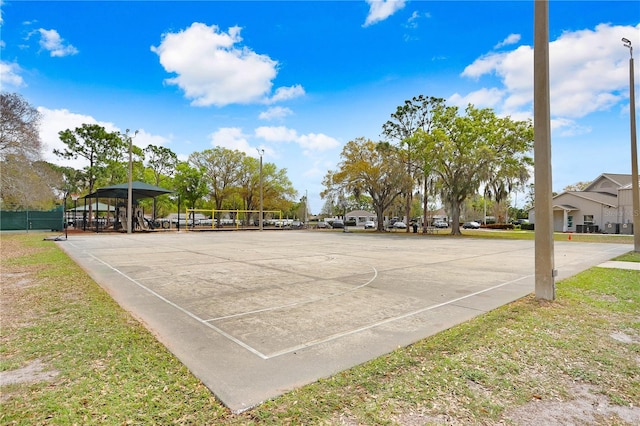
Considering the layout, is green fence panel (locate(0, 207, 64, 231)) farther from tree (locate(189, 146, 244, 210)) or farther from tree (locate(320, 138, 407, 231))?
tree (locate(320, 138, 407, 231))

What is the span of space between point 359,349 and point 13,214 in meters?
37.6

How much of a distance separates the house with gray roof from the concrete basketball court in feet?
111

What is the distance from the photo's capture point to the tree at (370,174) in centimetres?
3312

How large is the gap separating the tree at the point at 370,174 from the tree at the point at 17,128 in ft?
79.0

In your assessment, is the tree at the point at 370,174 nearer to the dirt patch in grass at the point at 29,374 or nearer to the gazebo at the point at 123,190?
the gazebo at the point at 123,190

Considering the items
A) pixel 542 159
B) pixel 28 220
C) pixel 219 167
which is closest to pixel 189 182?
pixel 219 167

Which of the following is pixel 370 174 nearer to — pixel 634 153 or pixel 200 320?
pixel 634 153

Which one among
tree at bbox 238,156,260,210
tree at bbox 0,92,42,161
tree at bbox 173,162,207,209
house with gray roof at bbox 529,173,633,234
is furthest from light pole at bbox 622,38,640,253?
tree at bbox 173,162,207,209

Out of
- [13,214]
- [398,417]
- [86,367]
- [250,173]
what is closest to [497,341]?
[398,417]

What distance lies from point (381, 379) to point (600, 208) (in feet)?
151

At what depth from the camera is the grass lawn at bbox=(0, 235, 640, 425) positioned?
2512mm

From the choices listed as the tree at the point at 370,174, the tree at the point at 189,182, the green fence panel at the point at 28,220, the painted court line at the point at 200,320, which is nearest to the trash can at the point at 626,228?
the tree at the point at 370,174

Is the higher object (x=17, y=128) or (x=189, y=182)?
(x=17, y=128)

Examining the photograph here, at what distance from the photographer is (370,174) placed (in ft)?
112
